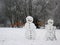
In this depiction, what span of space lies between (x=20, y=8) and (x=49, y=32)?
1.77ft

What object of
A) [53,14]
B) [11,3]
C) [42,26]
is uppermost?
[11,3]

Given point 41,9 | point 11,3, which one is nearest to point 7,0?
point 11,3

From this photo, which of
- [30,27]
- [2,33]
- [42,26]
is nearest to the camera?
[30,27]

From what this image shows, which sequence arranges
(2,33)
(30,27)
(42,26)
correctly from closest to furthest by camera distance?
(30,27) < (2,33) < (42,26)

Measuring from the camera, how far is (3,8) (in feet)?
4.74

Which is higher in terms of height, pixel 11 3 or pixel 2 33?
pixel 11 3

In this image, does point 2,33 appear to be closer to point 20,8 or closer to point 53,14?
point 20,8

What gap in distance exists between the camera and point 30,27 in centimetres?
97

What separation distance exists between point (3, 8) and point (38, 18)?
1.35 ft

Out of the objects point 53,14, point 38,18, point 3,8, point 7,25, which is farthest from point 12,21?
point 53,14

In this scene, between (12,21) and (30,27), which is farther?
(12,21)

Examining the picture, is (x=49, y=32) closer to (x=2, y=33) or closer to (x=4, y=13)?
(x=2, y=33)

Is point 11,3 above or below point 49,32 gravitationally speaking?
above

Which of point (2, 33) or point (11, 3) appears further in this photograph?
point (11, 3)
